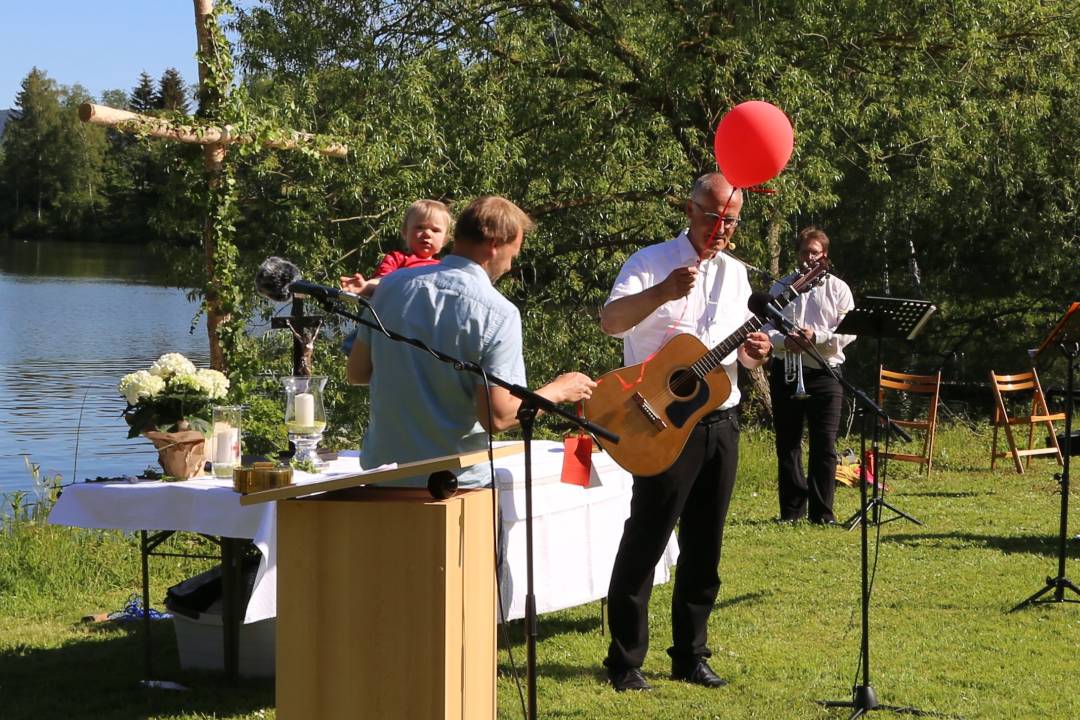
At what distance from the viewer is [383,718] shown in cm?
325

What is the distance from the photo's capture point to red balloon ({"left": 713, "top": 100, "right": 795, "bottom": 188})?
509 centimetres

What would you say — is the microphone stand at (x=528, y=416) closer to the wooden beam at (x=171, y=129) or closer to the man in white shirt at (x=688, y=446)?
the man in white shirt at (x=688, y=446)

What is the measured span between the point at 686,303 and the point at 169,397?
2114 mm

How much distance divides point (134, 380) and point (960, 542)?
559cm

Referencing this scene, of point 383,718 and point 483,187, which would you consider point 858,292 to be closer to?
point 483,187

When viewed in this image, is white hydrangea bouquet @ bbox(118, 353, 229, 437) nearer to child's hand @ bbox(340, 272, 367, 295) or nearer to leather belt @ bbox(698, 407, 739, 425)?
child's hand @ bbox(340, 272, 367, 295)

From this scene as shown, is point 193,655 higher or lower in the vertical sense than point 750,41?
lower

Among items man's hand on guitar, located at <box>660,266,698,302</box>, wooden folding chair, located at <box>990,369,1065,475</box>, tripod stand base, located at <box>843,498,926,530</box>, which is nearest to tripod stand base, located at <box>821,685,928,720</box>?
man's hand on guitar, located at <box>660,266,698,302</box>

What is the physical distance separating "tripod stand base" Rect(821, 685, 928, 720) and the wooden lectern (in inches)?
80.8

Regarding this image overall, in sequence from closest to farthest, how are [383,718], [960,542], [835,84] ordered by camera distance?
[383,718], [960,542], [835,84]

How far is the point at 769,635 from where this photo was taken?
616cm

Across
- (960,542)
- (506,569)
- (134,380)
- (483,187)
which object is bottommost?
(960,542)

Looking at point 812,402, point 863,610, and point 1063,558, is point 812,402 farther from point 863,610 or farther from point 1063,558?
point 863,610

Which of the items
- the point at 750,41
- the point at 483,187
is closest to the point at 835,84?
the point at 750,41
